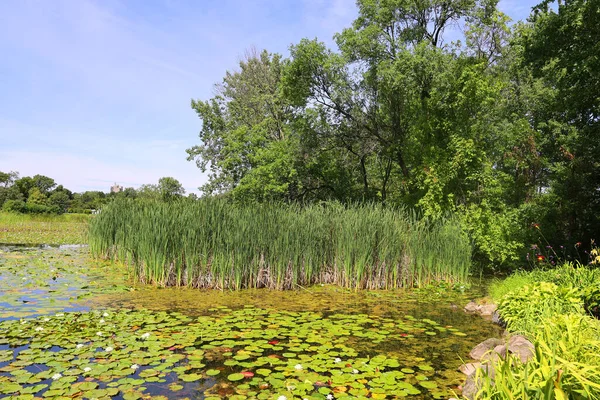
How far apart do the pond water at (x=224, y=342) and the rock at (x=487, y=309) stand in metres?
0.38

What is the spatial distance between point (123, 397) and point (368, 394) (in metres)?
2.09

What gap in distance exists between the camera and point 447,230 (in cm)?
994

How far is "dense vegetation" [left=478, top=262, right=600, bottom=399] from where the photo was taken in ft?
7.54

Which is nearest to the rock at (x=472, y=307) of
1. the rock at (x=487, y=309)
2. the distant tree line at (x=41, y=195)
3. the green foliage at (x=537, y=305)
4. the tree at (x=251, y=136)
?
the rock at (x=487, y=309)

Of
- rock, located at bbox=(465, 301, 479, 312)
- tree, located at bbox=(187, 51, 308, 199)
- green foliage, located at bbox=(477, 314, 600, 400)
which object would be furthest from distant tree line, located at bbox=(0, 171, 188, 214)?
green foliage, located at bbox=(477, 314, 600, 400)

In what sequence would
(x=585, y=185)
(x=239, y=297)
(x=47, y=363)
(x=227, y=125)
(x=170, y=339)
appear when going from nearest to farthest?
(x=47, y=363), (x=170, y=339), (x=239, y=297), (x=585, y=185), (x=227, y=125)

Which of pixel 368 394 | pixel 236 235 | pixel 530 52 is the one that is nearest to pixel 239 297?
pixel 236 235

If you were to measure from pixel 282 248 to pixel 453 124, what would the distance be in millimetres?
8316

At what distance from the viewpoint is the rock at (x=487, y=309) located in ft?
22.8

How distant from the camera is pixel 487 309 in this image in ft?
23.1

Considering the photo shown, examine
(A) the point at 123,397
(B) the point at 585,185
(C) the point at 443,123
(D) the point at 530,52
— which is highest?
(D) the point at 530,52

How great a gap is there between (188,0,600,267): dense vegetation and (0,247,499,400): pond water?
6013mm

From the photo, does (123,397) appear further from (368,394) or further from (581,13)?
(581,13)

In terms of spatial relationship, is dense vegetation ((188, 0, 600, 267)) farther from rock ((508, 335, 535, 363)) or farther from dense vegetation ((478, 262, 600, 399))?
rock ((508, 335, 535, 363))
